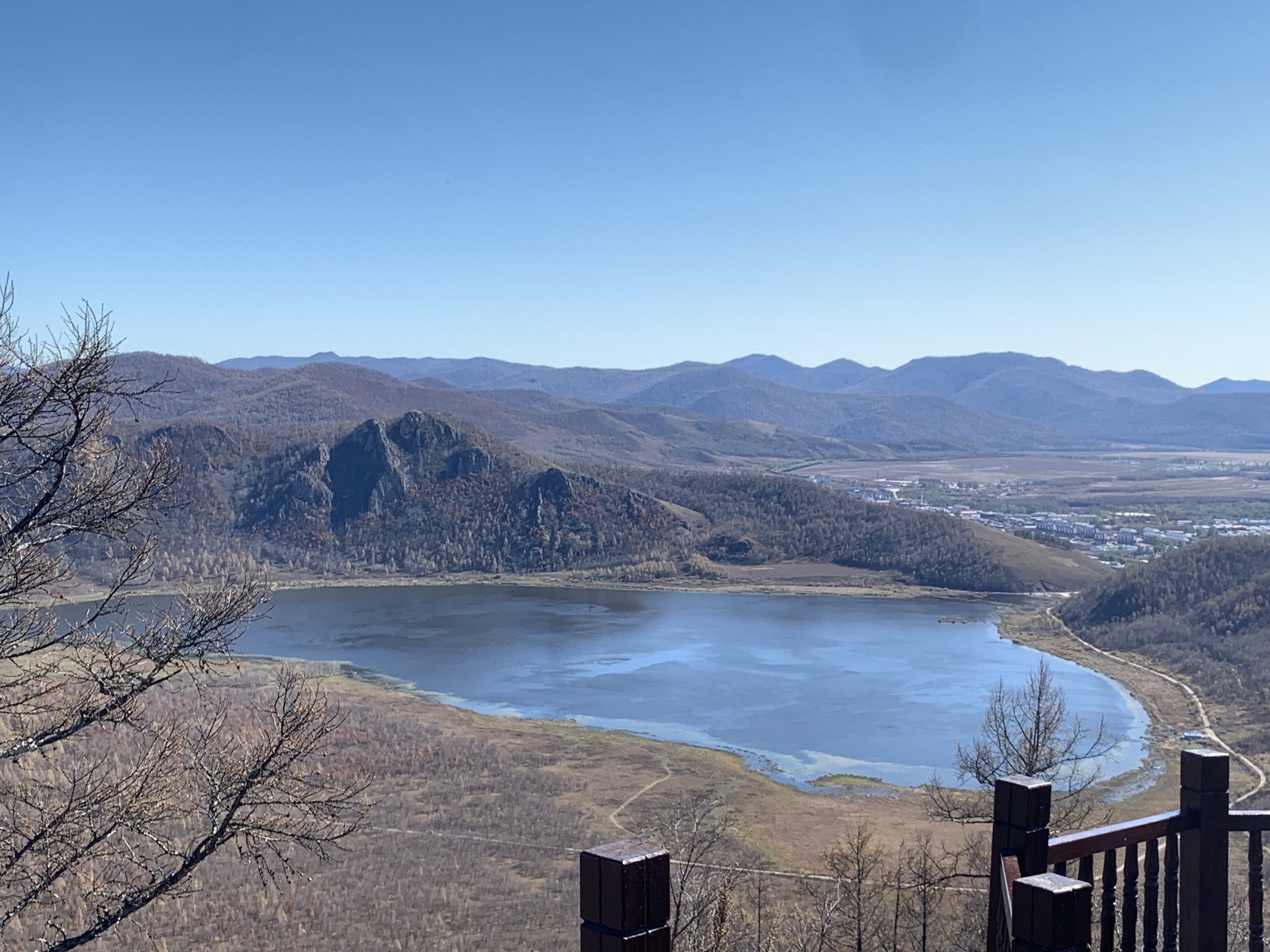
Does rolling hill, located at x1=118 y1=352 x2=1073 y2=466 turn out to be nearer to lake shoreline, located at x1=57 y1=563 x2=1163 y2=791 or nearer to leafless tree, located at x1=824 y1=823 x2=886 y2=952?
lake shoreline, located at x1=57 y1=563 x2=1163 y2=791

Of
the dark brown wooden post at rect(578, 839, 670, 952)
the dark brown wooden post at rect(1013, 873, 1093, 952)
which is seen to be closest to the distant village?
the dark brown wooden post at rect(1013, 873, 1093, 952)

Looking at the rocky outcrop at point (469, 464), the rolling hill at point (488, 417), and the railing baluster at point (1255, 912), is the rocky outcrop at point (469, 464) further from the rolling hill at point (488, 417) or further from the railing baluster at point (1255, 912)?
the railing baluster at point (1255, 912)

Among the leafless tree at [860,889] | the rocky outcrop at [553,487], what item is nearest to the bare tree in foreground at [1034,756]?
the leafless tree at [860,889]

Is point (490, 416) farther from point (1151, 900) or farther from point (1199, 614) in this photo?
point (1151, 900)

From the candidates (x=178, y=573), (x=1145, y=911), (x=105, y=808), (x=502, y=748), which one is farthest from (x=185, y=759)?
(x=178, y=573)

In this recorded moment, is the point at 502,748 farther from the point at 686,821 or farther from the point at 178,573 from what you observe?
the point at 178,573

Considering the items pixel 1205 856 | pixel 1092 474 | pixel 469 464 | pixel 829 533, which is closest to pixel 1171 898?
pixel 1205 856
